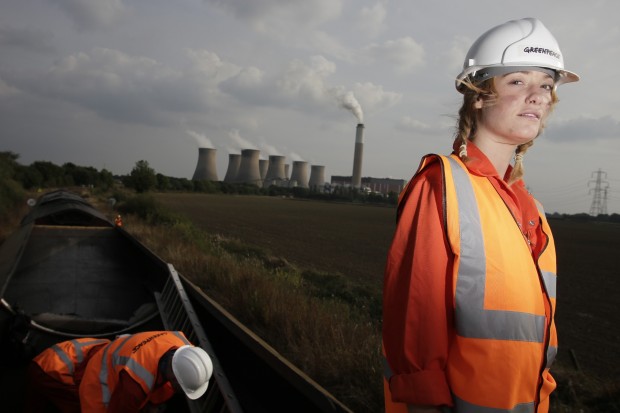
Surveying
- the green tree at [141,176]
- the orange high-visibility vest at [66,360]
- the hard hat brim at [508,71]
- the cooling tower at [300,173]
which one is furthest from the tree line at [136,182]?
the hard hat brim at [508,71]

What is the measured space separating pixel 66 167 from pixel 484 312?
8018 centimetres

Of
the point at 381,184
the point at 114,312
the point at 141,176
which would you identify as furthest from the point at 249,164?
the point at 114,312

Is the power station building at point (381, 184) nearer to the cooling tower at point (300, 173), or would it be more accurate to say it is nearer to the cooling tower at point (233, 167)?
the cooling tower at point (300, 173)

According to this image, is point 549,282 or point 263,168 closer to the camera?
point 549,282

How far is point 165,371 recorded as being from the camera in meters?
3.27

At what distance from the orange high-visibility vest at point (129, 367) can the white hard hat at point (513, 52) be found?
2803 mm

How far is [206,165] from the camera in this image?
246 ft

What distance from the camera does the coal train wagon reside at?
3.52 m

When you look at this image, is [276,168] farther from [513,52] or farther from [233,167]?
[513,52]

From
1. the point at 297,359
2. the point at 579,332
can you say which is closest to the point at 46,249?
the point at 297,359

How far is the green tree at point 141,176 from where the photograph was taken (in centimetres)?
5022

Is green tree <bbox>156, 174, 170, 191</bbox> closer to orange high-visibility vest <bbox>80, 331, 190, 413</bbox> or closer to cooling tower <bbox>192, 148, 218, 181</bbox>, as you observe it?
cooling tower <bbox>192, 148, 218, 181</bbox>

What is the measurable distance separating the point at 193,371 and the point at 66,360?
1.65 m

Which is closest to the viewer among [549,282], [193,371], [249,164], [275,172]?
[549,282]
